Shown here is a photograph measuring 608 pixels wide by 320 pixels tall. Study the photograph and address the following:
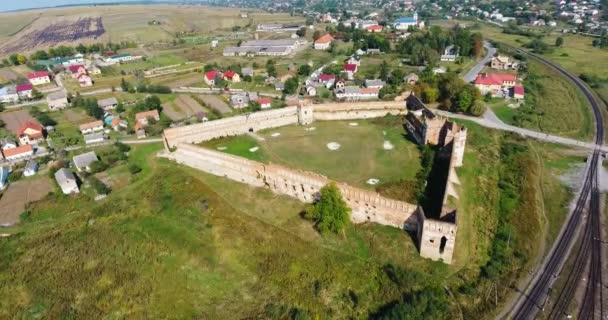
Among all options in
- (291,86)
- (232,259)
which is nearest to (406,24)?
(291,86)

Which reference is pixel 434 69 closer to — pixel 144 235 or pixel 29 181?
pixel 144 235

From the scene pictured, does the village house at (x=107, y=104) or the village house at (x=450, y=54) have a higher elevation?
the village house at (x=450, y=54)

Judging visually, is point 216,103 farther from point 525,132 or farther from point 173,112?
point 525,132

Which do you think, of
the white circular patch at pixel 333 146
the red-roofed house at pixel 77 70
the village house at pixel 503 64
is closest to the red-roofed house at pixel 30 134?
the red-roofed house at pixel 77 70

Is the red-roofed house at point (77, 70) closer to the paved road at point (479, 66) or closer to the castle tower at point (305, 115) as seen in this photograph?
the castle tower at point (305, 115)

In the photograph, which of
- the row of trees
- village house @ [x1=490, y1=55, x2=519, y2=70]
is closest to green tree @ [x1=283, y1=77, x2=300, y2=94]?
the row of trees

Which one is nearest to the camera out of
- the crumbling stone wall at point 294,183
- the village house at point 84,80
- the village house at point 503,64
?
the crumbling stone wall at point 294,183
